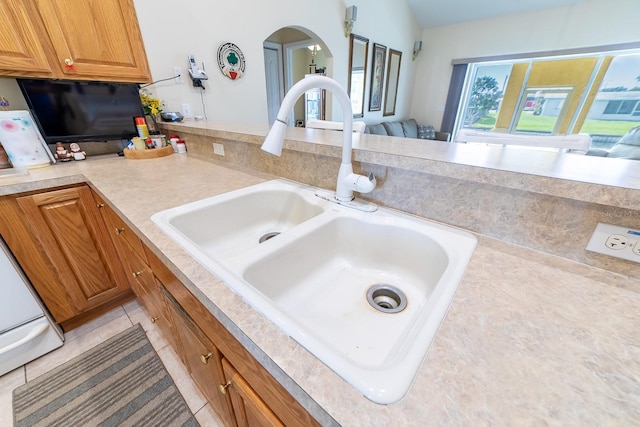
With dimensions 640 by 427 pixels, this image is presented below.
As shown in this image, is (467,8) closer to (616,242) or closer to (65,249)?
(616,242)

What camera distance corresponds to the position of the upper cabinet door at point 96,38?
1138 mm

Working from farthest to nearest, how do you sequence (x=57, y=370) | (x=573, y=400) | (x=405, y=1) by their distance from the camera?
(x=405, y=1) < (x=57, y=370) < (x=573, y=400)

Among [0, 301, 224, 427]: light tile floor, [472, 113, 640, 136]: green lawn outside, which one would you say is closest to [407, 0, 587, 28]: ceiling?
[472, 113, 640, 136]: green lawn outside

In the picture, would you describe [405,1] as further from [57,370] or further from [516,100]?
[57,370]

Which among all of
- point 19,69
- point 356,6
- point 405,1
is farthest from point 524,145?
point 405,1

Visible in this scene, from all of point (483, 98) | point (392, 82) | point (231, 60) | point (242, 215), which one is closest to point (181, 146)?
point (242, 215)

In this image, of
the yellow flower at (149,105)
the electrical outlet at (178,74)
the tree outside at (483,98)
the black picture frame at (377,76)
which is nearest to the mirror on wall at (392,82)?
the black picture frame at (377,76)

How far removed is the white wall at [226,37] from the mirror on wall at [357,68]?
4.7 inches

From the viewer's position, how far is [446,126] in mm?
5199

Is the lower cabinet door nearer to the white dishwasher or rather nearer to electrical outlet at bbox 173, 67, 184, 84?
the white dishwasher

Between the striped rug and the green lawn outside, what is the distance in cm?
637

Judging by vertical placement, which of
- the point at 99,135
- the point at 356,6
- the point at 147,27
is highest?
the point at 356,6

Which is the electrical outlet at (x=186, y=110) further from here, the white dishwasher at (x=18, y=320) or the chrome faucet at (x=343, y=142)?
the chrome faucet at (x=343, y=142)

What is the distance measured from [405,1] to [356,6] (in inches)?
65.9
